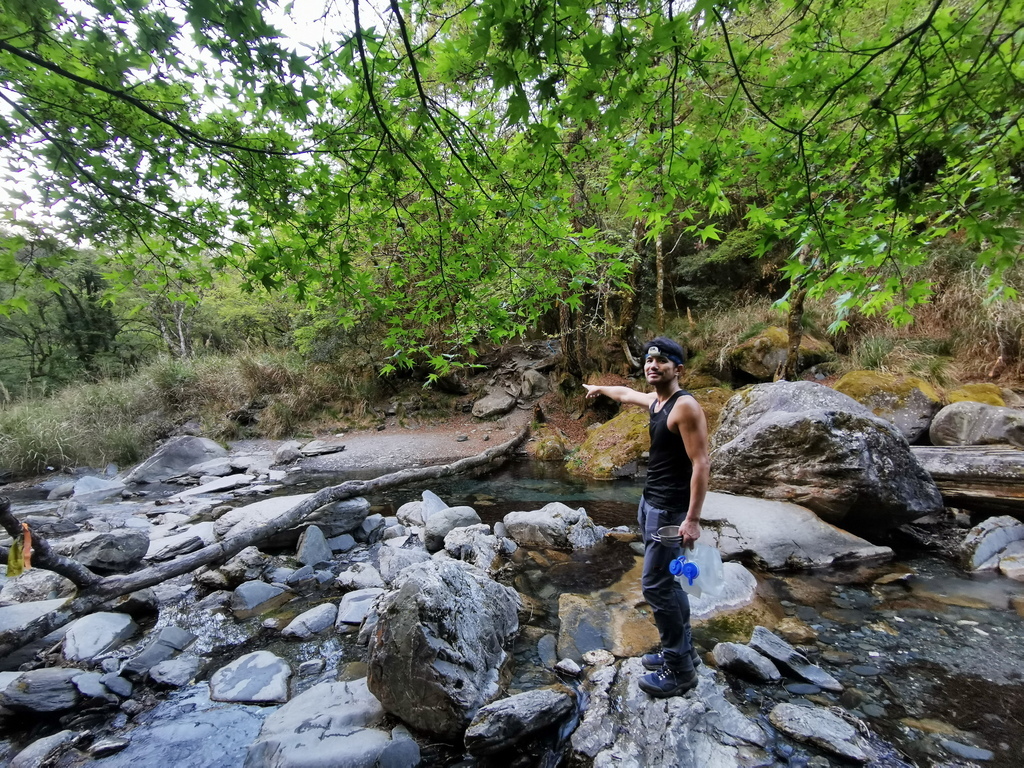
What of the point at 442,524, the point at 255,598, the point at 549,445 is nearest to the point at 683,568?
the point at 442,524

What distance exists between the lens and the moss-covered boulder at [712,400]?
8.84 meters

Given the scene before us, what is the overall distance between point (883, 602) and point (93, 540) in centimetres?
764

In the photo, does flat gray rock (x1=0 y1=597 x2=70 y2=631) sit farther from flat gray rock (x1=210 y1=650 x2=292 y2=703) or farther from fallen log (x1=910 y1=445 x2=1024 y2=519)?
fallen log (x1=910 y1=445 x2=1024 y2=519)

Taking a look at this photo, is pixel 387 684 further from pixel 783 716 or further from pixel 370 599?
pixel 783 716

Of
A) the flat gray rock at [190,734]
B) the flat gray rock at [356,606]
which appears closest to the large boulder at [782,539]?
the flat gray rock at [356,606]

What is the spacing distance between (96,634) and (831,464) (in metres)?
7.37

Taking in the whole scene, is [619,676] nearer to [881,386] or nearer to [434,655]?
[434,655]

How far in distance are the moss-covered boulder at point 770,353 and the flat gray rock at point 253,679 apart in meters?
10.5

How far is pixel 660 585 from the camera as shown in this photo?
2494 millimetres

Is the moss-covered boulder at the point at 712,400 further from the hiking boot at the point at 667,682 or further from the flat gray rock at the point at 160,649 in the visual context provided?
the flat gray rock at the point at 160,649

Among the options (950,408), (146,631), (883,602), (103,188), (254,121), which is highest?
(254,121)

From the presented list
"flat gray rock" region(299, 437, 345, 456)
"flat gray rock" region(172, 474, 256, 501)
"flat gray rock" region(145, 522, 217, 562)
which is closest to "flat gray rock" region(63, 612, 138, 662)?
"flat gray rock" region(145, 522, 217, 562)

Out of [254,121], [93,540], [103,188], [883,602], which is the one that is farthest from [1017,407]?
[93,540]

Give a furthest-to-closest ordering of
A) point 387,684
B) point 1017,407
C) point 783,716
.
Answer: point 1017,407, point 387,684, point 783,716
